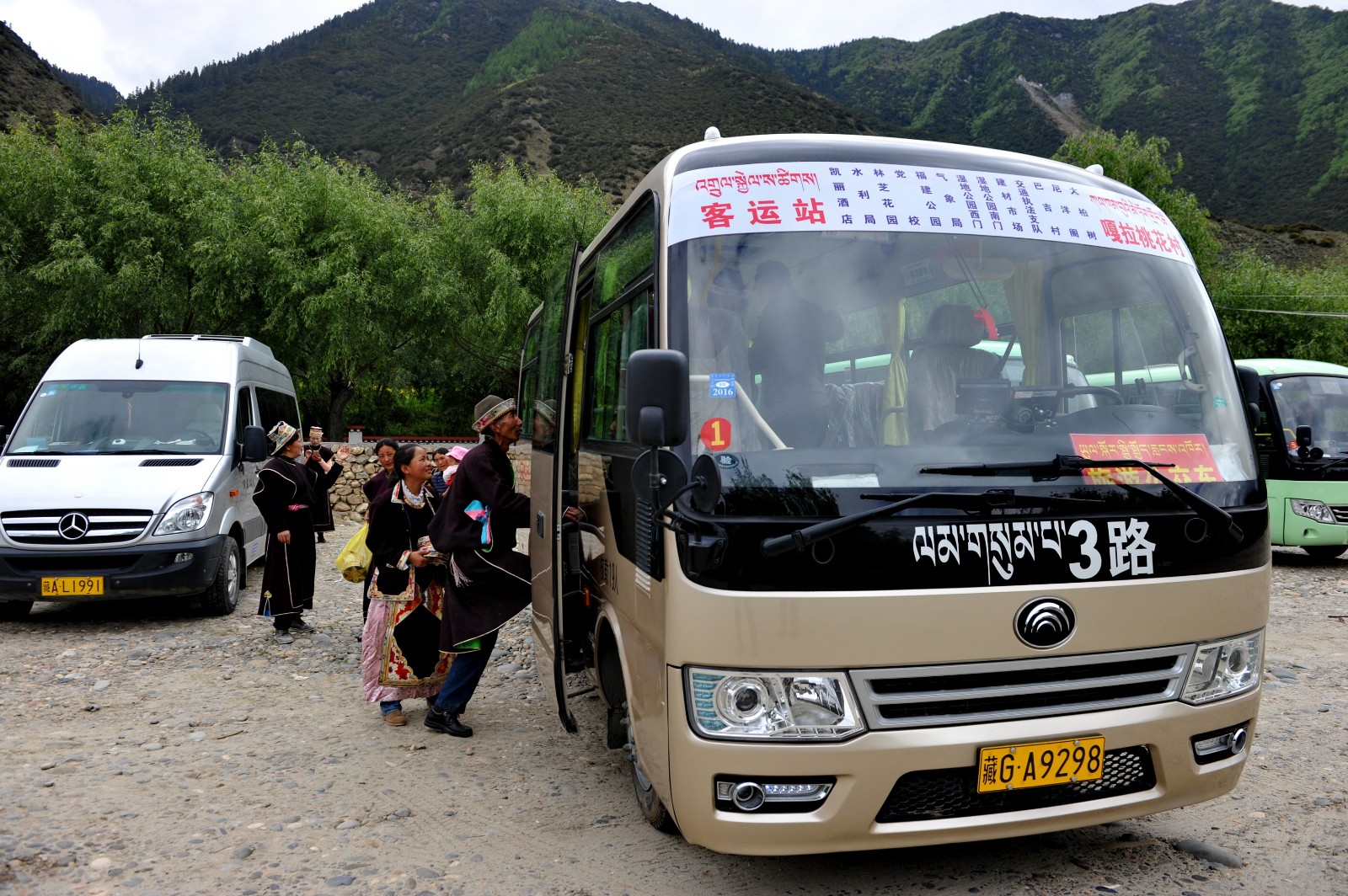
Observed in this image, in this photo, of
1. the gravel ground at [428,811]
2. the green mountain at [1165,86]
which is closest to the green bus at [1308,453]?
the gravel ground at [428,811]

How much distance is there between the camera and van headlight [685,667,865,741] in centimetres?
312

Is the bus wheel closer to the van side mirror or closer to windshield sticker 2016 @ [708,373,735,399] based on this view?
windshield sticker 2016 @ [708,373,735,399]

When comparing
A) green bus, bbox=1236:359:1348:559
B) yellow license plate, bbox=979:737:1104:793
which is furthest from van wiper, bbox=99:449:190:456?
green bus, bbox=1236:359:1348:559

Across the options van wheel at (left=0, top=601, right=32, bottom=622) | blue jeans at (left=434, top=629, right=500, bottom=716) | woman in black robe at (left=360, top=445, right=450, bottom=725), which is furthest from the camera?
van wheel at (left=0, top=601, right=32, bottom=622)

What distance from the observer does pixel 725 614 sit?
3.11m

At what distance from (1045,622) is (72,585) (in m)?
8.34

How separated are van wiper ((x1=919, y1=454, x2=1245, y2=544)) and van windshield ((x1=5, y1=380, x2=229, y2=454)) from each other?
27.8 ft

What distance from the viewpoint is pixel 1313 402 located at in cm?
1295

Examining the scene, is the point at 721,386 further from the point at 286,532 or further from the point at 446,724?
the point at 286,532

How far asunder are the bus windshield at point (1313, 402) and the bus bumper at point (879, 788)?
11.4m

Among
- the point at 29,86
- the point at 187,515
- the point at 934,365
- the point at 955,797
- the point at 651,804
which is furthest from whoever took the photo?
the point at 29,86

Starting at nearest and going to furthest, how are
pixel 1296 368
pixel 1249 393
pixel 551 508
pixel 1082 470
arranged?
pixel 1082 470 < pixel 1249 393 < pixel 551 508 < pixel 1296 368

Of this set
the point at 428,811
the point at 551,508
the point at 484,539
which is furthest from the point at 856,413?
the point at 428,811

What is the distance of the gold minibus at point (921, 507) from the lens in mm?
3129
